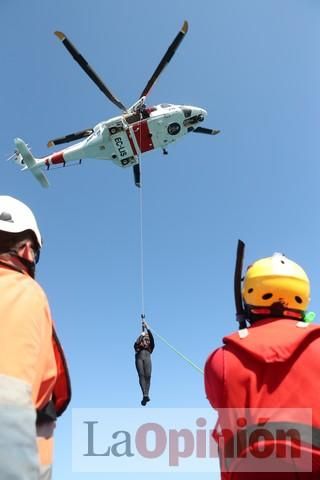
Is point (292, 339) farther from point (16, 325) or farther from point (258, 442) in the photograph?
point (16, 325)

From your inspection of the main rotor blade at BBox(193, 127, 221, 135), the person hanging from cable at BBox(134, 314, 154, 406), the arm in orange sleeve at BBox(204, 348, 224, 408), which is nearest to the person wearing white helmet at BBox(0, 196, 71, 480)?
the arm in orange sleeve at BBox(204, 348, 224, 408)

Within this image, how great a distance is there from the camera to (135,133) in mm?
20859

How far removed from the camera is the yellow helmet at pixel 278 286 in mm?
3160

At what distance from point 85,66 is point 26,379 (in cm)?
2051

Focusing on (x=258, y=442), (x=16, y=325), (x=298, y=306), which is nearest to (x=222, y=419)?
(x=258, y=442)

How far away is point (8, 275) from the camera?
6.55 feet

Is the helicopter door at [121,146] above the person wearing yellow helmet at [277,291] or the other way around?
above

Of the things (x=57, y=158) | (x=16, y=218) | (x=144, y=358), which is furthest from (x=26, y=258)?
(x=57, y=158)

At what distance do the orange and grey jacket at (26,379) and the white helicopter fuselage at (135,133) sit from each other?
19465mm

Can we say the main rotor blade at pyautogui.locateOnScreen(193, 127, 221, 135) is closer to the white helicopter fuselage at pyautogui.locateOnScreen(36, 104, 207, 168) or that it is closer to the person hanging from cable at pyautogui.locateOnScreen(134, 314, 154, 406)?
the white helicopter fuselage at pyautogui.locateOnScreen(36, 104, 207, 168)

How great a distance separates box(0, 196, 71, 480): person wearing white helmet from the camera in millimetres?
1429

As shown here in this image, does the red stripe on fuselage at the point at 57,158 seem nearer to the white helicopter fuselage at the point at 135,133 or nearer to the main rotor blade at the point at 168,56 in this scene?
the white helicopter fuselage at the point at 135,133

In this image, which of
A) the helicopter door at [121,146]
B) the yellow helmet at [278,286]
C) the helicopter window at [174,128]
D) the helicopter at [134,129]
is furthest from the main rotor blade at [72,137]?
the yellow helmet at [278,286]

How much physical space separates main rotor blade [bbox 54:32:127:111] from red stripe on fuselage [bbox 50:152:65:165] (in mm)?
3917
